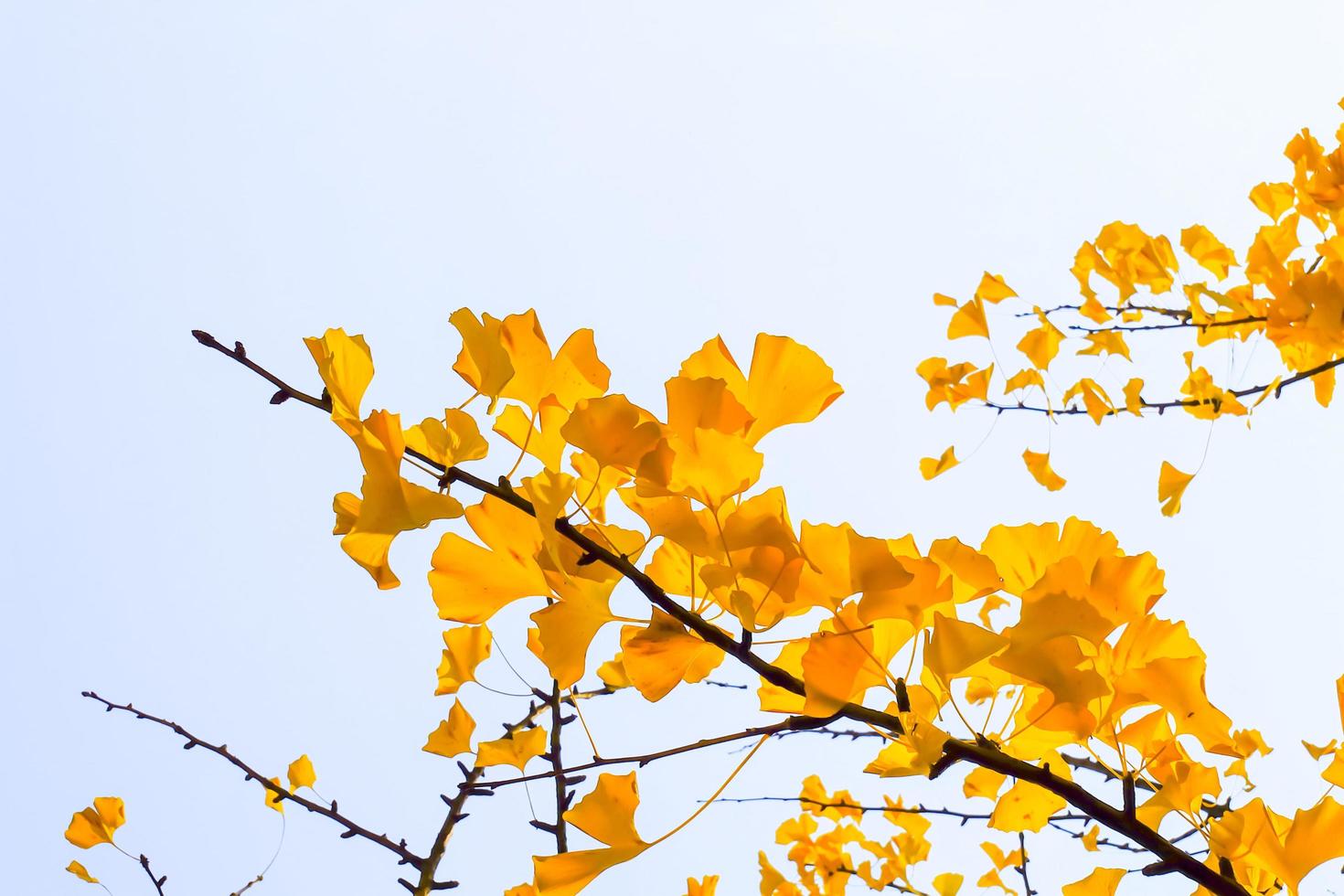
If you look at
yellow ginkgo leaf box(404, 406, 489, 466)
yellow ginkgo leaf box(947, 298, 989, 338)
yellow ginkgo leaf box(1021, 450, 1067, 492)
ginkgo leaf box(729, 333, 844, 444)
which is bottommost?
yellow ginkgo leaf box(404, 406, 489, 466)

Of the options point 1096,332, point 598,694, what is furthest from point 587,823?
point 1096,332

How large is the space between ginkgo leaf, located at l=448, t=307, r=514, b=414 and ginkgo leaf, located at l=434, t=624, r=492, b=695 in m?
0.23

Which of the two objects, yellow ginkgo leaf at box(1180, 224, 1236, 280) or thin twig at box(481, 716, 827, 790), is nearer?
thin twig at box(481, 716, 827, 790)

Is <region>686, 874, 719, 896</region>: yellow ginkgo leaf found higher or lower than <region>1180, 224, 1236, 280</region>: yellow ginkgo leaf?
lower

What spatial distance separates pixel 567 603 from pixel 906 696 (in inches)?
8.1

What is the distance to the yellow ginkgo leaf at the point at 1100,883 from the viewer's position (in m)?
0.64

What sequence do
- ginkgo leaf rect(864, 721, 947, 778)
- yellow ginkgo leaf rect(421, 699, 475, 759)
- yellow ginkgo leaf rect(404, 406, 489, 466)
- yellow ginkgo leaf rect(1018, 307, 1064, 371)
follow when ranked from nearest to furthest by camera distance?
ginkgo leaf rect(864, 721, 947, 778) < yellow ginkgo leaf rect(404, 406, 489, 466) < yellow ginkgo leaf rect(421, 699, 475, 759) < yellow ginkgo leaf rect(1018, 307, 1064, 371)

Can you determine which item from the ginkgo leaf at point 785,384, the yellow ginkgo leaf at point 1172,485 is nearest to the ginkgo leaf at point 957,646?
the ginkgo leaf at point 785,384

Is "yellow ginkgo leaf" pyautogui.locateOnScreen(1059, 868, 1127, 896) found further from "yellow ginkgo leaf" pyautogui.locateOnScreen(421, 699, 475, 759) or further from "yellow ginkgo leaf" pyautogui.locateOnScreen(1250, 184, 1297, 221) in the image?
"yellow ginkgo leaf" pyautogui.locateOnScreen(1250, 184, 1297, 221)

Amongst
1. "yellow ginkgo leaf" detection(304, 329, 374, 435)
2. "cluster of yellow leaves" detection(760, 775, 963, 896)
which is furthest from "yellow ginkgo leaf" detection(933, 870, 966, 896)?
"yellow ginkgo leaf" detection(304, 329, 374, 435)

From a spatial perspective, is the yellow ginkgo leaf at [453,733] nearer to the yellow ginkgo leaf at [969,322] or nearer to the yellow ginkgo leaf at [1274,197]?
the yellow ginkgo leaf at [969,322]

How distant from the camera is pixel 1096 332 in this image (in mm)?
1873

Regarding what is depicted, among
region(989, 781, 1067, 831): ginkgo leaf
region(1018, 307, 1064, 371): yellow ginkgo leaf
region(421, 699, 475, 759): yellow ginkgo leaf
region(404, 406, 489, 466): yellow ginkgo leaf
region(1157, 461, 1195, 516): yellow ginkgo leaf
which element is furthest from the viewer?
region(1018, 307, 1064, 371): yellow ginkgo leaf

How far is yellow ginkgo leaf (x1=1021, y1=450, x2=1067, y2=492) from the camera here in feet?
6.48
